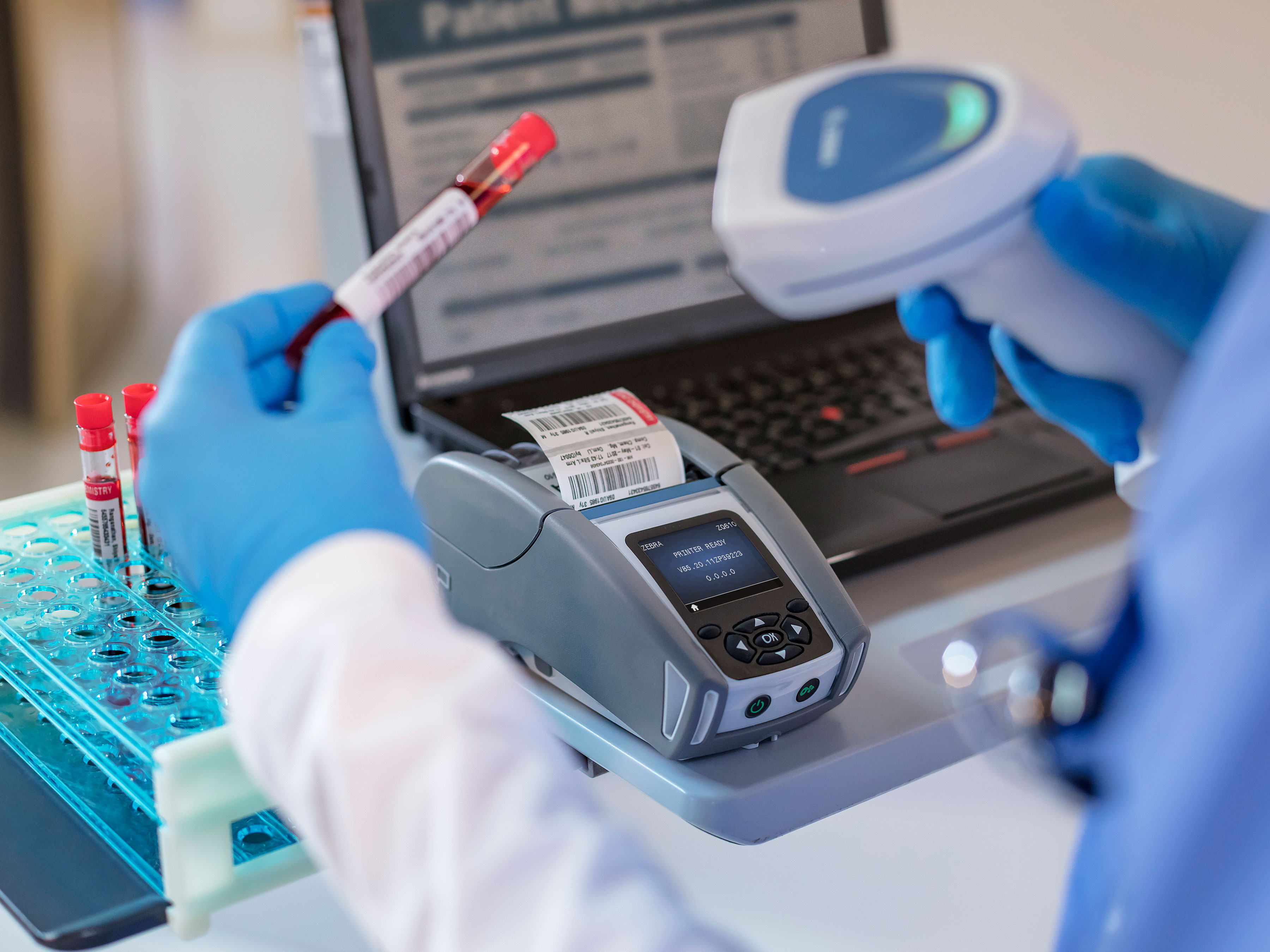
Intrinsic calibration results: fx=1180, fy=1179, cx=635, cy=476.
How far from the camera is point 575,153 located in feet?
2.73

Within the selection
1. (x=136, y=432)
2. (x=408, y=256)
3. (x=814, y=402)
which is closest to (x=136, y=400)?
(x=136, y=432)

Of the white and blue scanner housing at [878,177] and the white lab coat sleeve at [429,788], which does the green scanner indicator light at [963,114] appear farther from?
the white lab coat sleeve at [429,788]

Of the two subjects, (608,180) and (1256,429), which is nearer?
(1256,429)

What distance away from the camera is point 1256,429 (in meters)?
0.21

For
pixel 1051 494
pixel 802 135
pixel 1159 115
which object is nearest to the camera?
pixel 802 135

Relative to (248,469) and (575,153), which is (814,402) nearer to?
(575,153)

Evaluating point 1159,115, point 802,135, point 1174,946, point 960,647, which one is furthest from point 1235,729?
point 1159,115

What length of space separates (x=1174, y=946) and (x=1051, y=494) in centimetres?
52

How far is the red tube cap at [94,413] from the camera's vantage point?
1.84 feet

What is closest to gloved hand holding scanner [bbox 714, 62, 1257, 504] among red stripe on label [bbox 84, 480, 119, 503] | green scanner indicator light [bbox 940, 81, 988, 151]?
green scanner indicator light [bbox 940, 81, 988, 151]

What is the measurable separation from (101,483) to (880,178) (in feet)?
1.26

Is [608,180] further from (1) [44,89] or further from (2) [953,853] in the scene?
(1) [44,89]

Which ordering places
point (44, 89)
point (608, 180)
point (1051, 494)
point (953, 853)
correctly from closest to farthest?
1. point (953, 853)
2. point (1051, 494)
3. point (608, 180)
4. point (44, 89)

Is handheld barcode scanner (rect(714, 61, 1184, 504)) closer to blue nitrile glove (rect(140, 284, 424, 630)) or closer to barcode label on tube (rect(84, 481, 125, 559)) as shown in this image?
blue nitrile glove (rect(140, 284, 424, 630))
